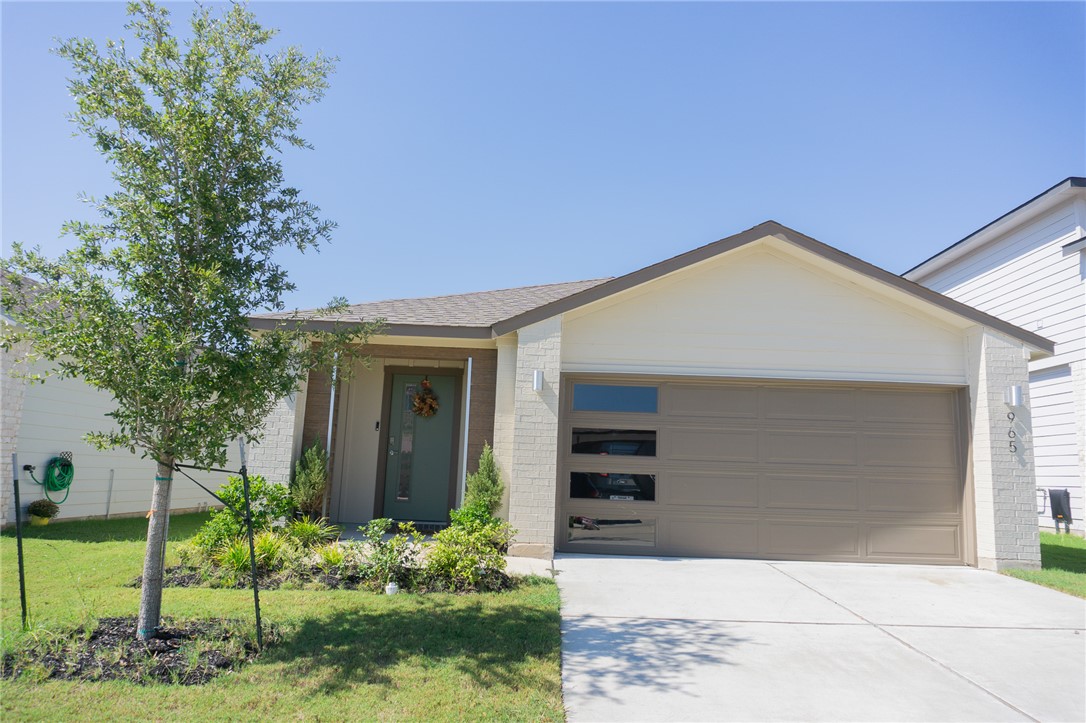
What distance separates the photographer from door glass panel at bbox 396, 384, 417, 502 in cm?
1007

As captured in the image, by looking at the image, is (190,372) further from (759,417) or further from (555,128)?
(555,128)

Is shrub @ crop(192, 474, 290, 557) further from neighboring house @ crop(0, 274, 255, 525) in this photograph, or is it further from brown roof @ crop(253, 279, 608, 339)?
brown roof @ crop(253, 279, 608, 339)

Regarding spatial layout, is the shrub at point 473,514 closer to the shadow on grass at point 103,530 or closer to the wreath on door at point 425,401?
the wreath on door at point 425,401

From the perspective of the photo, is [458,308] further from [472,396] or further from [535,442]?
[535,442]

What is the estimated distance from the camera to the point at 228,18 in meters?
4.68

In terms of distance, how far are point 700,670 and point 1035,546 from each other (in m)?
6.47

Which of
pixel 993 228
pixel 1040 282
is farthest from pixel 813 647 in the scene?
pixel 993 228

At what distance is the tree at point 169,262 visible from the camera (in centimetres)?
411

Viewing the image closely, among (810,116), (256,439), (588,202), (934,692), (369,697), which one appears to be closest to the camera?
(369,697)

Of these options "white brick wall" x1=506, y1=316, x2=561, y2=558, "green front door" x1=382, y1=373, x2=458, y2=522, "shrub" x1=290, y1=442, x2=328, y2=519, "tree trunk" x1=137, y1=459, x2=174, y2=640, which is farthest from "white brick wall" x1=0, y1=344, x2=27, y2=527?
"white brick wall" x1=506, y1=316, x2=561, y2=558

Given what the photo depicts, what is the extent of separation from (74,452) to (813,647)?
34.9ft

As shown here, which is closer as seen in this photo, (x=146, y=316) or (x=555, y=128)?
(x=146, y=316)

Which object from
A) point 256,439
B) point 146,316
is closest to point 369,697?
point 256,439

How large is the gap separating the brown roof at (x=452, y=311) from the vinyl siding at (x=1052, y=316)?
8.60 metres
